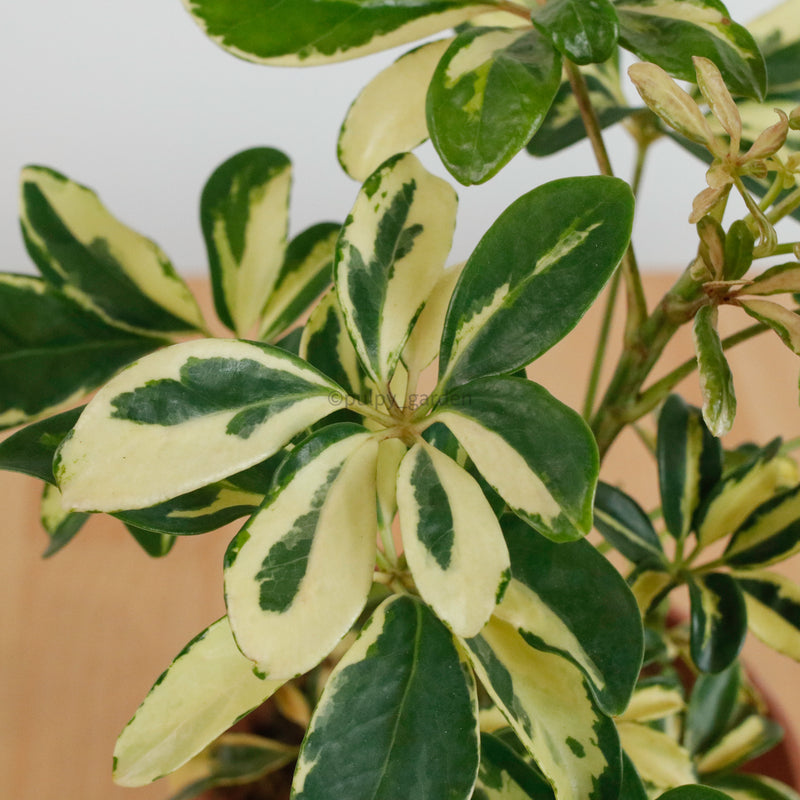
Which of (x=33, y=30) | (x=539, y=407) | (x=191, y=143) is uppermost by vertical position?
(x=33, y=30)

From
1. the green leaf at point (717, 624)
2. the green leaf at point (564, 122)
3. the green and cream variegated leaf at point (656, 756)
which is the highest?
the green leaf at point (564, 122)

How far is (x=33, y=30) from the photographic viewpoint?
1020 millimetres

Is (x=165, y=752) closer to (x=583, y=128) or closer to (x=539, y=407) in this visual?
(x=539, y=407)

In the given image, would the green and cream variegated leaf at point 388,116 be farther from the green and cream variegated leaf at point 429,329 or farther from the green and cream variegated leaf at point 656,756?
the green and cream variegated leaf at point 656,756

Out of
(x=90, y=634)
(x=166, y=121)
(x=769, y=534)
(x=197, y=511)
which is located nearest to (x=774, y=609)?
(x=769, y=534)

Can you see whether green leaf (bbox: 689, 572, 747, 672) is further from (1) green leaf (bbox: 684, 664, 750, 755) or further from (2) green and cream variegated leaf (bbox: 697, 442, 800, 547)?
(1) green leaf (bbox: 684, 664, 750, 755)

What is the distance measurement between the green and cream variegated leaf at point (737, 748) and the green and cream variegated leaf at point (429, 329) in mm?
303

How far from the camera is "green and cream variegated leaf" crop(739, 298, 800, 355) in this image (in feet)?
0.80

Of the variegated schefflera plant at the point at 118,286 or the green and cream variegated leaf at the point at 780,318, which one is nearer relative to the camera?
the green and cream variegated leaf at the point at 780,318

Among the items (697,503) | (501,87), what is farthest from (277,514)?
(697,503)

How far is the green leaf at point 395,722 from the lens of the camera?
0.24 metres

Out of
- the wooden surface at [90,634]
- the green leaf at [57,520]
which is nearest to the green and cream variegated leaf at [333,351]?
the green leaf at [57,520]

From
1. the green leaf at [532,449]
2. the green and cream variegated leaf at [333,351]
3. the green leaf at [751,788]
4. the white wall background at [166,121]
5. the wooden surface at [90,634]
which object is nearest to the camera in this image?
the green leaf at [532,449]

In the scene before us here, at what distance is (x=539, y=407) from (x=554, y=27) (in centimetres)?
11
